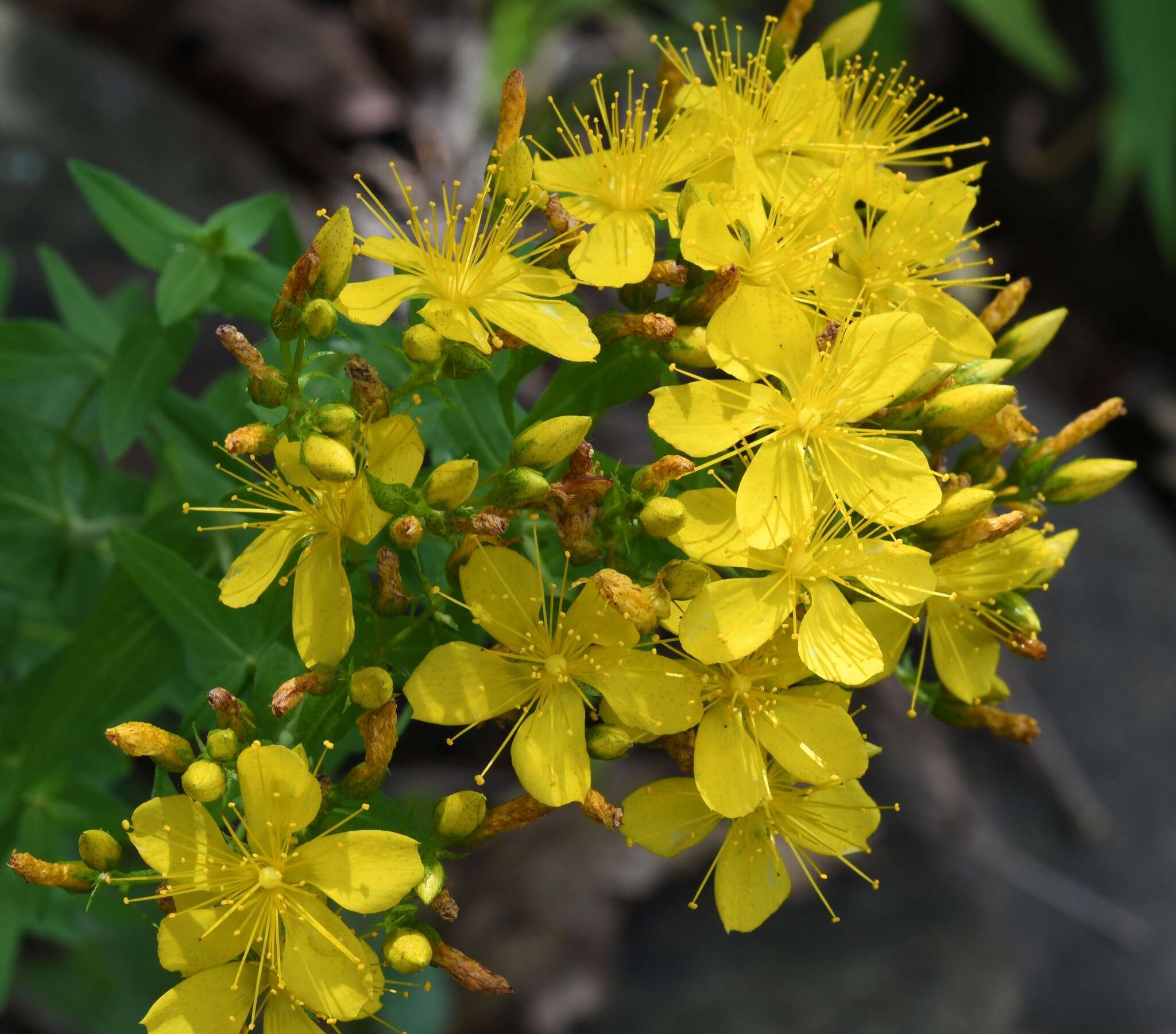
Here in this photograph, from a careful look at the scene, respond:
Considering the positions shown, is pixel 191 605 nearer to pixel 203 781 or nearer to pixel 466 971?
pixel 203 781

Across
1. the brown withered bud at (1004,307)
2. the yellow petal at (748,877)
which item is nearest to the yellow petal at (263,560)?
the yellow petal at (748,877)

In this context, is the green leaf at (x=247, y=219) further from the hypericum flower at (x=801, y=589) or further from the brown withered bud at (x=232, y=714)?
the hypericum flower at (x=801, y=589)

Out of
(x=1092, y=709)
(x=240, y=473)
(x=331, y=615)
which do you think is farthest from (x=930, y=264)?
(x=1092, y=709)

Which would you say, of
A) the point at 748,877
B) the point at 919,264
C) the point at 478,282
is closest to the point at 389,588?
the point at 478,282

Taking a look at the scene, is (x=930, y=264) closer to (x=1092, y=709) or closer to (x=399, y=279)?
(x=399, y=279)

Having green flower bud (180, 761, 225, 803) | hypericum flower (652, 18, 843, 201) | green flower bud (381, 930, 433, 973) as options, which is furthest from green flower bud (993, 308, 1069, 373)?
green flower bud (180, 761, 225, 803)

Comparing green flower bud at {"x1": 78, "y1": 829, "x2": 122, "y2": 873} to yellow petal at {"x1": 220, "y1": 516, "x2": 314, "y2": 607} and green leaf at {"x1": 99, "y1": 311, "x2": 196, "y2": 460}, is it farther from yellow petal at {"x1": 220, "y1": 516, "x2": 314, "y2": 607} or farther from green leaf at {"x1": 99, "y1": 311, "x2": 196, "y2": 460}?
green leaf at {"x1": 99, "y1": 311, "x2": 196, "y2": 460}

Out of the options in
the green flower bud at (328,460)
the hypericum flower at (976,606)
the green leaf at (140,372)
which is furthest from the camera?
the green leaf at (140,372)
